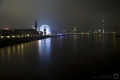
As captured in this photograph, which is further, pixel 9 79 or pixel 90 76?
pixel 90 76

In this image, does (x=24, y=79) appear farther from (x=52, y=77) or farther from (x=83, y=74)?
(x=83, y=74)

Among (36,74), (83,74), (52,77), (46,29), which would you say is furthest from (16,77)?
(46,29)

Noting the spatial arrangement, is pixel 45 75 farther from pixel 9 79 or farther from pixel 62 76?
pixel 9 79

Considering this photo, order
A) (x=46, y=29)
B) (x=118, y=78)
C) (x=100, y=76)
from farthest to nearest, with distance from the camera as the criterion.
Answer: (x=46, y=29) → (x=100, y=76) → (x=118, y=78)

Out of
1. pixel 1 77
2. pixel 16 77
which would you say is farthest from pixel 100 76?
pixel 1 77

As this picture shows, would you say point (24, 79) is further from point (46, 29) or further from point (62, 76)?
point (46, 29)

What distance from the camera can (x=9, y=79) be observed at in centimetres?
820

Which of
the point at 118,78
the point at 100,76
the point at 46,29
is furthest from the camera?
the point at 46,29

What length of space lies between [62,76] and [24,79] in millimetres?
1935

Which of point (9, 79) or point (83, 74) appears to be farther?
point (83, 74)

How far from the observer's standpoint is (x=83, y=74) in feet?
30.1

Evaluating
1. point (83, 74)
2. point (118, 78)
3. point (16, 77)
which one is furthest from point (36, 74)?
point (118, 78)

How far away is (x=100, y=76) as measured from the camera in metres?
8.71

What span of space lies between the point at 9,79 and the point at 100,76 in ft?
14.8
